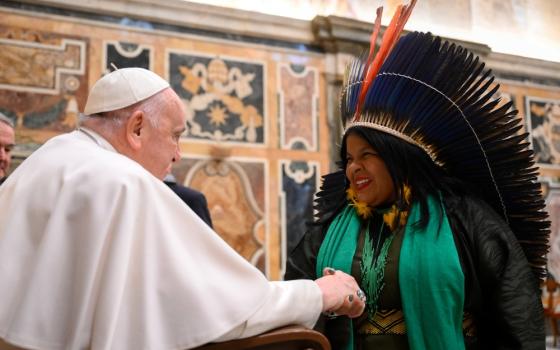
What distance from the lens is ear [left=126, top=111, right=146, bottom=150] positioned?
6.45 feet

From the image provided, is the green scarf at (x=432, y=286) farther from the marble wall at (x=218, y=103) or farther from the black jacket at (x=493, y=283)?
the marble wall at (x=218, y=103)

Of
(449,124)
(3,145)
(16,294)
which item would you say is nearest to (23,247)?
(16,294)

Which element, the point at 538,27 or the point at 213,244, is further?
the point at 538,27

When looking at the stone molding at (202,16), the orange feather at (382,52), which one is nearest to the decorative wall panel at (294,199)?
the stone molding at (202,16)

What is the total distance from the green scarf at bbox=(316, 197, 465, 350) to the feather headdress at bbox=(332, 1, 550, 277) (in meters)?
0.24

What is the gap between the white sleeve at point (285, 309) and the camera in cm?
152

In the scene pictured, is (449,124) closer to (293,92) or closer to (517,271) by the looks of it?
(517,271)

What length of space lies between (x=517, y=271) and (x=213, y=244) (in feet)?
3.21

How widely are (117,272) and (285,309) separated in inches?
17.3

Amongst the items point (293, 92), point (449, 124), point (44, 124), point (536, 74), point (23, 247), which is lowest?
point (23, 247)

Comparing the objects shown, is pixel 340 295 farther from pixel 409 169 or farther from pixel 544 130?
pixel 544 130

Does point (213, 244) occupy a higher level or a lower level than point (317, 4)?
lower

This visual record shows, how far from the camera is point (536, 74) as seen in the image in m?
7.26

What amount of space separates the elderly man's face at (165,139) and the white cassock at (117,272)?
0.39 m
